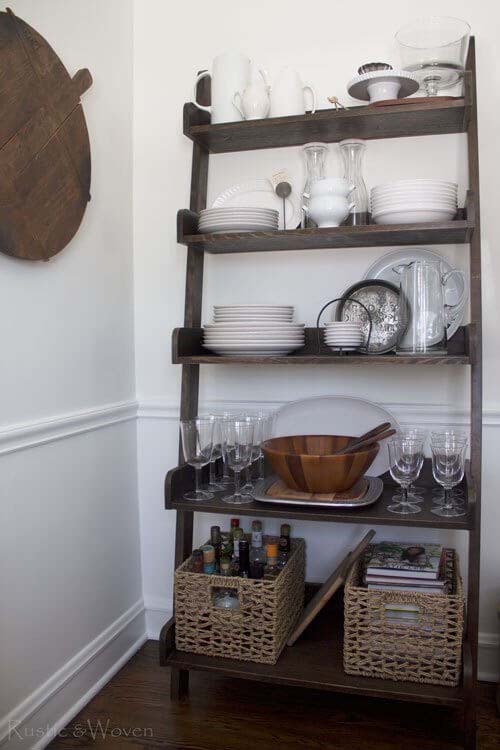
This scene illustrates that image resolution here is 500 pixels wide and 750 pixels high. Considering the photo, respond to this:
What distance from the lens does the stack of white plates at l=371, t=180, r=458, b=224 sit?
1.77 meters

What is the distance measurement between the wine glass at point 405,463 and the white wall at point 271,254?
270 mm

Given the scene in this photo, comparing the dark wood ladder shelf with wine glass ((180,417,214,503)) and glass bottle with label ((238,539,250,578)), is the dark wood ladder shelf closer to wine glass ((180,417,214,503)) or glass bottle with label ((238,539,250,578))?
wine glass ((180,417,214,503))

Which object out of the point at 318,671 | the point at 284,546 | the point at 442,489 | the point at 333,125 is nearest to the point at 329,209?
the point at 333,125

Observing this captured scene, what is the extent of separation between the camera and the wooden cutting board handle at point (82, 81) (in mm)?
1896

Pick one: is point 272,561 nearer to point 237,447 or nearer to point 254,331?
point 237,447

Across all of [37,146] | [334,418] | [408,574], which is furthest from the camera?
[334,418]

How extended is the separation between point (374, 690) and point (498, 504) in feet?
2.19

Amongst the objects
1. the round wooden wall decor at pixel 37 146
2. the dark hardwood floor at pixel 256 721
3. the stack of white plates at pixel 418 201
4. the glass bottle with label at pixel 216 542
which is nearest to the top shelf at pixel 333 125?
the stack of white plates at pixel 418 201

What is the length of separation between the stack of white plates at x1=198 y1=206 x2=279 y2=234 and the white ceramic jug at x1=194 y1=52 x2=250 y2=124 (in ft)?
0.93

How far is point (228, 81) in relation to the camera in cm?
197

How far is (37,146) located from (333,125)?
83 cm

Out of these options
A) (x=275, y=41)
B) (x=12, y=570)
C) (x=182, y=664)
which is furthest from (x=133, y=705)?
(x=275, y=41)

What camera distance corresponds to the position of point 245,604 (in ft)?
6.15

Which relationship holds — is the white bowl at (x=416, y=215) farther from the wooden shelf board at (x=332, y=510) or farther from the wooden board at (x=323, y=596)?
the wooden board at (x=323, y=596)
